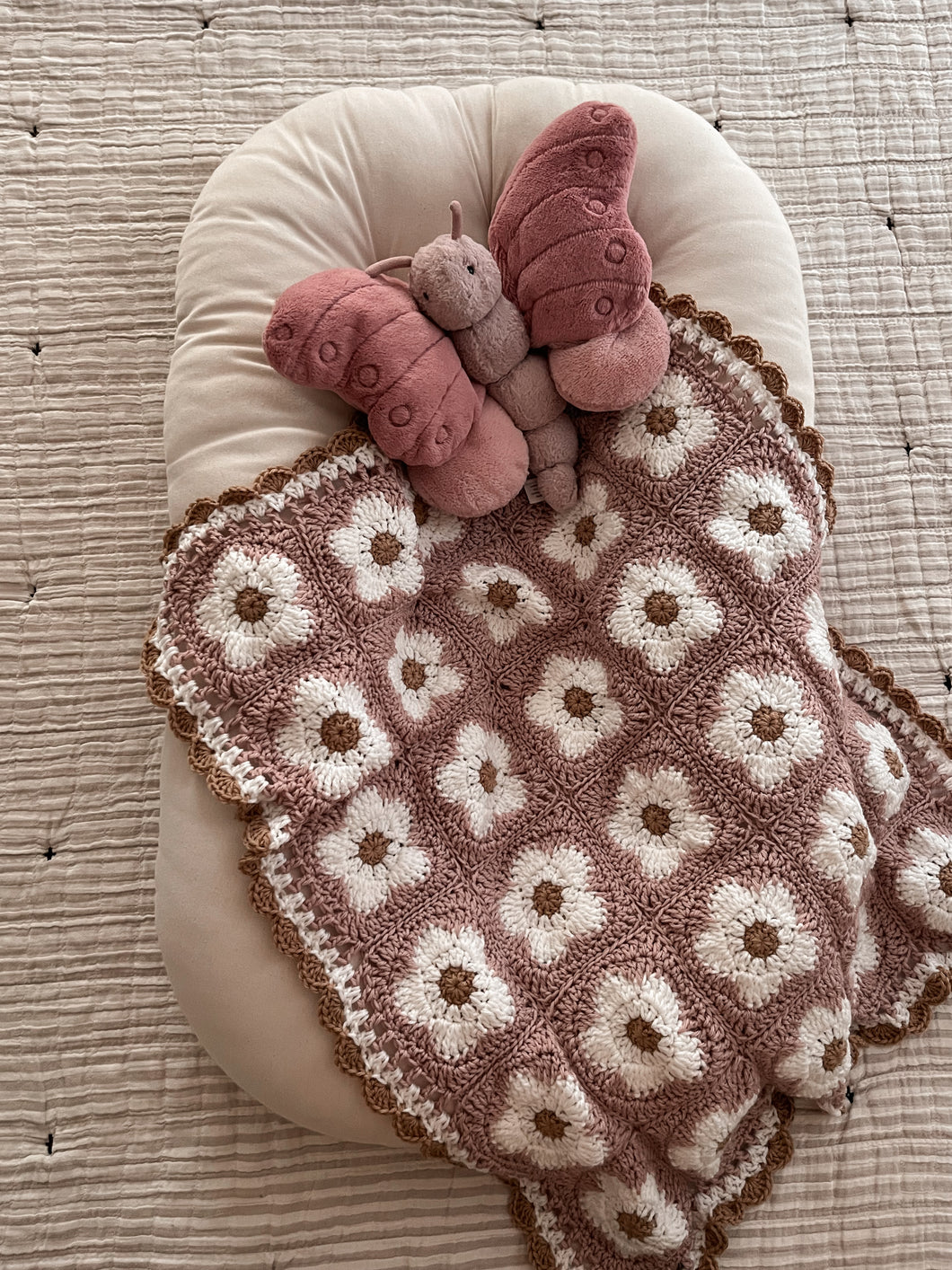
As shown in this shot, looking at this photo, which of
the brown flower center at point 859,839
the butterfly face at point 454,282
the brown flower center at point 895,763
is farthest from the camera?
the brown flower center at point 895,763

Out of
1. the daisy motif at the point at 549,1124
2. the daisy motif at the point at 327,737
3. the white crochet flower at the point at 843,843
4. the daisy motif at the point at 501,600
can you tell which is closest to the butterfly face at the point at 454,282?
the daisy motif at the point at 501,600

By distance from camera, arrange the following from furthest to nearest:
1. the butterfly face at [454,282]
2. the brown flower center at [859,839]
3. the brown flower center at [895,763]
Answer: the brown flower center at [895,763], the brown flower center at [859,839], the butterfly face at [454,282]

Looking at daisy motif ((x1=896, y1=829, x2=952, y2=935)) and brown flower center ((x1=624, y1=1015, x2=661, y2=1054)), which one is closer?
brown flower center ((x1=624, y1=1015, x2=661, y2=1054))

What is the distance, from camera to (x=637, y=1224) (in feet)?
3.01

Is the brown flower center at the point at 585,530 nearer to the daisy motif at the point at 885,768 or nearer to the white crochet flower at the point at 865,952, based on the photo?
the daisy motif at the point at 885,768

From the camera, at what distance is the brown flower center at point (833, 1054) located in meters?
0.92

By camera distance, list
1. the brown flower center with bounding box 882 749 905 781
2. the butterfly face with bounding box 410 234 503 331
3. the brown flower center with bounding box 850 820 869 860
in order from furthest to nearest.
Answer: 1. the brown flower center with bounding box 882 749 905 781
2. the brown flower center with bounding box 850 820 869 860
3. the butterfly face with bounding box 410 234 503 331

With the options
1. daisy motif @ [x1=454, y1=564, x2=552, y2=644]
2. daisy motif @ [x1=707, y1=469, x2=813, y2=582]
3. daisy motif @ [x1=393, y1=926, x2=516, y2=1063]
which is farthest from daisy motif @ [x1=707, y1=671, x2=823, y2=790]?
daisy motif @ [x1=393, y1=926, x2=516, y2=1063]

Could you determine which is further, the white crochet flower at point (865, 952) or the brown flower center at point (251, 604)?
the white crochet flower at point (865, 952)

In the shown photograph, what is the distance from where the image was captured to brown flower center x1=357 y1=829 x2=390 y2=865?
0.88 metres

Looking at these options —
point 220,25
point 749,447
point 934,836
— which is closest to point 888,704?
point 934,836

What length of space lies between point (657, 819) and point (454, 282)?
56 centimetres

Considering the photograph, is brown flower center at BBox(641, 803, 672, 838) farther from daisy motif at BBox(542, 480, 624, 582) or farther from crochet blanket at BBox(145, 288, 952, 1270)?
daisy motif at BBox(542, 480, 624, 582)

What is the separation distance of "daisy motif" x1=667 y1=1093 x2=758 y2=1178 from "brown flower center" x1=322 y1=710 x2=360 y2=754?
19.8 inches
